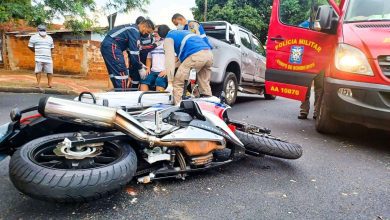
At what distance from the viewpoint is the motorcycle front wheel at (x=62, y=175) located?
77.2 inches

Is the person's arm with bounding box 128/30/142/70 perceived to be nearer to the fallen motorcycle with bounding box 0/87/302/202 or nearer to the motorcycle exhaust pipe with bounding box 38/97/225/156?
the fallen motorcycle with bounding box 0/87/302/202

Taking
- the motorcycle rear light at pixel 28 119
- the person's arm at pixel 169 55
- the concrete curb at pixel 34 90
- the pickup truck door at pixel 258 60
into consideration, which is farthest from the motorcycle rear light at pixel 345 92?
the concrete curb at pixel 34 90

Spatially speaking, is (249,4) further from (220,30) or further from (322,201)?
(322,201)

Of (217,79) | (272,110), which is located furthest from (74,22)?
(272,110)

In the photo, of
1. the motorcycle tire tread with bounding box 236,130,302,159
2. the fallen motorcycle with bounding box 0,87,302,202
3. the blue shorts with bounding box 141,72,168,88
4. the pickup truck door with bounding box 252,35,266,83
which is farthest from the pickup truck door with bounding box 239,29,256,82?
the fallen motorcycle with bounding box 0,87,302,202

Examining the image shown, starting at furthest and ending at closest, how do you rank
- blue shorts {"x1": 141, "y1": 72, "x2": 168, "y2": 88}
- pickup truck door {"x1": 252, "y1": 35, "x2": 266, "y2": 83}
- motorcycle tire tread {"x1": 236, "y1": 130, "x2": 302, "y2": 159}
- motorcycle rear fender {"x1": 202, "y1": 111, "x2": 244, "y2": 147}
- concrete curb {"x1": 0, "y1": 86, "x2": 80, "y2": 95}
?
pickup truck door {"x1": 252, "y1": 35, "x2": 266, "y2": 83}, concrete curb {"x1": 0, "y1": 86, "x2": 80, "y2": 95}, blue shorts {"x1": 141, "y1": 72, "x2": 168, "y2": 88}, motorcycle tire tread {"x1": 236, "y1": 130, "x2": 302, "y2": 159}, motorcycle rear fender {"x1": 202, "y1": 111, "x2": 244, "y2": 147}

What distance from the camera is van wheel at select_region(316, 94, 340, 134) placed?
445 centimetres

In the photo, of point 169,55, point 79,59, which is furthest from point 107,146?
point 79,59

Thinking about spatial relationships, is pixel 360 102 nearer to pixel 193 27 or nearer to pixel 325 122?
pixel 325 122

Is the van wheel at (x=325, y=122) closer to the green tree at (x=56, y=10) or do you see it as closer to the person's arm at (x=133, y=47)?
the person's arm at (x=133, y=47)

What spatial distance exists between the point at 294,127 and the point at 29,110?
3925 millimetres

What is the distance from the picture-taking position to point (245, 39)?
7.68m

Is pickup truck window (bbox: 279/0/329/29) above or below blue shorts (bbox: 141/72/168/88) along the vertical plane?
above

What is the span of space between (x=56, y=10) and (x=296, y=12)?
6.96 m
